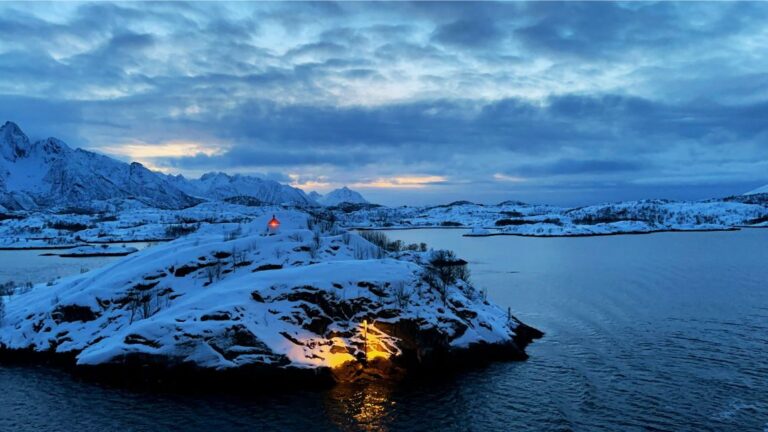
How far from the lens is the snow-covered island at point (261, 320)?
3103cm

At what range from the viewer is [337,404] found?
27.0m

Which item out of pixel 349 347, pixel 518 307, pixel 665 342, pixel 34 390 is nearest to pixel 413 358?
pixel 349 347

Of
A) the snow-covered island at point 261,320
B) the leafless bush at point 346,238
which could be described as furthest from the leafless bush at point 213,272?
the leafless bush at point 346,238

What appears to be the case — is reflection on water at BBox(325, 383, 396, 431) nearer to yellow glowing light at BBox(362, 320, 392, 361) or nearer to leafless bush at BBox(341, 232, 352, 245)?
yellow glowing light at BBox(362, 320, 392, 361)

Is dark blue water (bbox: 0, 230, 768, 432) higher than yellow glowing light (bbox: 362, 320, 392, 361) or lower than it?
lower

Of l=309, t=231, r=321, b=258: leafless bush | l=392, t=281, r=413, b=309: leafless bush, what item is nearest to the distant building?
l=309, t=231, r=321, b=258: leafless bush

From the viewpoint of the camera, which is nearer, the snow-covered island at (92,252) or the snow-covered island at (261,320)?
the snow-covered island at (261,320)

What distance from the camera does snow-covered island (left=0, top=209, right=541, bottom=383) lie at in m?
31.0

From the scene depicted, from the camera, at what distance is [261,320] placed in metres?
32.7

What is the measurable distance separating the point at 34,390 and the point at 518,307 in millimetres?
41566

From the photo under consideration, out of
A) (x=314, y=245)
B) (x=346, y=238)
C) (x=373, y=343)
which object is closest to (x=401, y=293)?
(x=373, y=343)

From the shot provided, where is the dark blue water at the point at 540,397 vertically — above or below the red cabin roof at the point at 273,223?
below

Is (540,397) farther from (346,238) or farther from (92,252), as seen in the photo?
(92,252)

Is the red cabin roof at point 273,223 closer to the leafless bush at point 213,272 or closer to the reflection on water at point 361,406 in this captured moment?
the leafless bush at point 213,272
